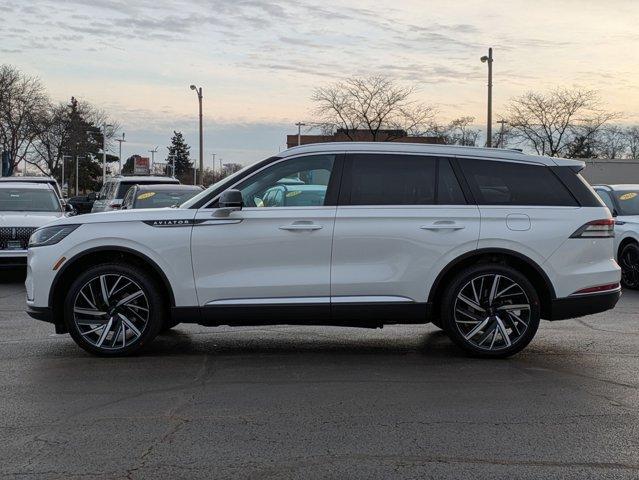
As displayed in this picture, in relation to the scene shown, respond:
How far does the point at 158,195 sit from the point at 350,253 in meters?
9.84

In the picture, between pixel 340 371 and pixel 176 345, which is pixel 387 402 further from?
pixel 176 345

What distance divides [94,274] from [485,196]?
11.4ft

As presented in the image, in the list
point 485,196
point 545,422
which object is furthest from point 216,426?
point 485,196

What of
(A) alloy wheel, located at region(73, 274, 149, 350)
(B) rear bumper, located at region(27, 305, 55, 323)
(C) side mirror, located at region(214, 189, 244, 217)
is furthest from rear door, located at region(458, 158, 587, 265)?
(B) rear bumper, located at region(27, 305, 55, 323)

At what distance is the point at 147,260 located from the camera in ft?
20.9

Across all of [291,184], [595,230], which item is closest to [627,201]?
[595,230]

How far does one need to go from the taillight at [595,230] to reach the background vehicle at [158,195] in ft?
32.0

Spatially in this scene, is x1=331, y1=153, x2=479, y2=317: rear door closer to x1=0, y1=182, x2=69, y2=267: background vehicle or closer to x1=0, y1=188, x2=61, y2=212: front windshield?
x1=0, y1=182, x2=69, y2=267: background vehicle

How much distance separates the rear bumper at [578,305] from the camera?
6465 mm

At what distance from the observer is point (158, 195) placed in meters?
15.4

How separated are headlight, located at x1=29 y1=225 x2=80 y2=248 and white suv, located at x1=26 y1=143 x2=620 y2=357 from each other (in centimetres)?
1

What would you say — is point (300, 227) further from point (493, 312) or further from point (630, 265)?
point (630, 265)

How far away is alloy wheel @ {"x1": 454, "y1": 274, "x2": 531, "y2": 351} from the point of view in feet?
21.2

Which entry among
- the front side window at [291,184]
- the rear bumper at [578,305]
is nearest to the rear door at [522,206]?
the rear bumper at [578,305]
